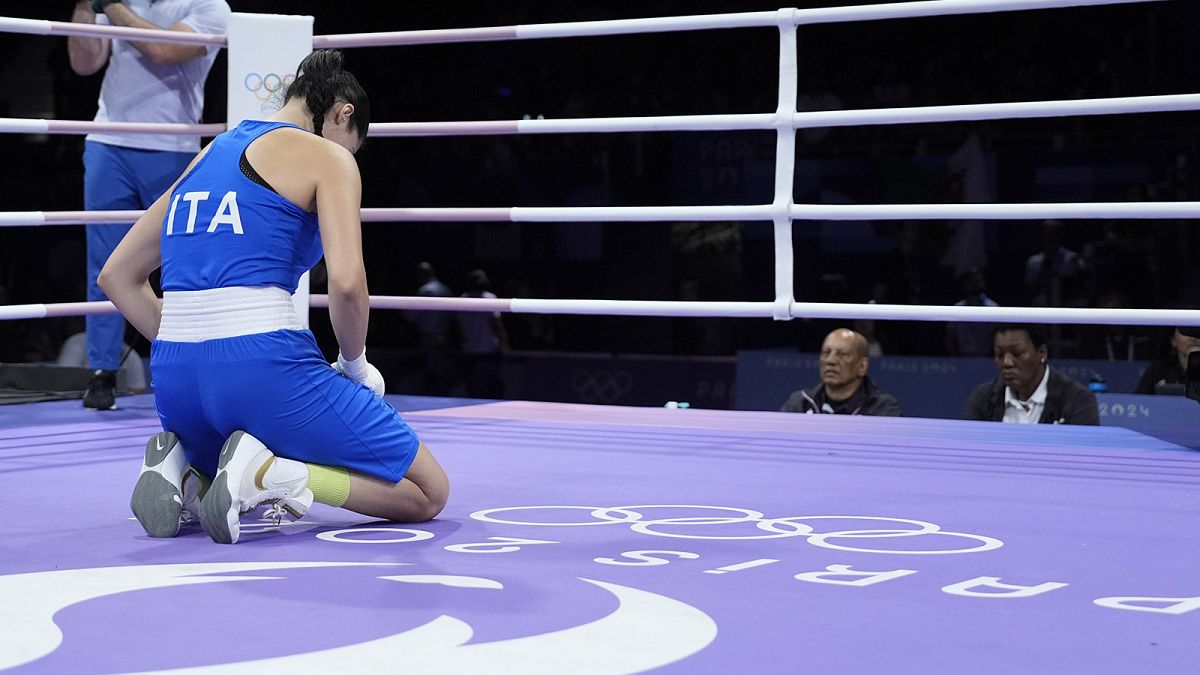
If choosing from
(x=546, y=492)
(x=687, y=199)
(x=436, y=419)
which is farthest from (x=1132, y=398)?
(x=687, y=199)

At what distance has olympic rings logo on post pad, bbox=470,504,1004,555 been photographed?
1.80 m

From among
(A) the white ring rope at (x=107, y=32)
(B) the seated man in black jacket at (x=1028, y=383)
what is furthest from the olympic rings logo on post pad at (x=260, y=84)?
(B) the seated man in black jacket at (x=1028, y=383)

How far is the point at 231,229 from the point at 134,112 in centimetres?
172

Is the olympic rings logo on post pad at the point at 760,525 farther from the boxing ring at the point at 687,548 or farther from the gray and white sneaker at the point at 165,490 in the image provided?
the gray and white sneaker at the point at 165,490

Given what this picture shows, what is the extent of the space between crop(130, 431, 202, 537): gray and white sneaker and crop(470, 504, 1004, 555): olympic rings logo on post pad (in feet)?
1.29

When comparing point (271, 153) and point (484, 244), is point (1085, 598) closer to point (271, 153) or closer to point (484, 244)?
point (271, 153)

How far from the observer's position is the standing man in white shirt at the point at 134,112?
3.41m

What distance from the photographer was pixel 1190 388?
285cm

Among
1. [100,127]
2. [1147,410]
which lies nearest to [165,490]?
[100,127]

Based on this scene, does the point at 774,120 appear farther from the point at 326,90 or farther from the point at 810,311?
the point at 326,90

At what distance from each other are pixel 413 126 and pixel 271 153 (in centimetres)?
152

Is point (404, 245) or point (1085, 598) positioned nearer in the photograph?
point (1085, 598)

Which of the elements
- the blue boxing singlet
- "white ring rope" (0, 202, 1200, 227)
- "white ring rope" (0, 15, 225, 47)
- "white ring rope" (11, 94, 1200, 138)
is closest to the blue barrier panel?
"white ring rope" (0, 202, 1200, 227)

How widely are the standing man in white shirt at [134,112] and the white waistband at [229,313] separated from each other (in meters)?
1.55
